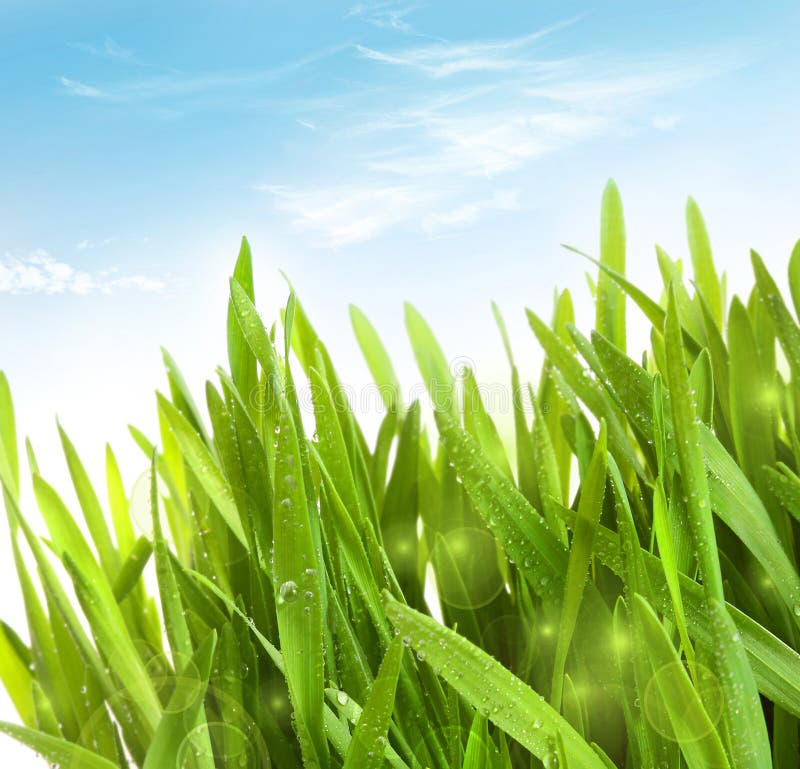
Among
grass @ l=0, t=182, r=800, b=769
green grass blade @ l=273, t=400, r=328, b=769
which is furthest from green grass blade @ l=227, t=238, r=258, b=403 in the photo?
green grass blade @ l=273, t=400, r=328, b=769

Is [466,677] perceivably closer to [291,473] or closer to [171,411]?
[291,473]

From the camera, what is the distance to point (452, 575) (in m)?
0.43

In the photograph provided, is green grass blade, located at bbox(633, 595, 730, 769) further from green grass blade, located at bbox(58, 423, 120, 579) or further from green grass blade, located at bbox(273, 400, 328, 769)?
green grass blade, located at bbox(58, 423, 120, 579)

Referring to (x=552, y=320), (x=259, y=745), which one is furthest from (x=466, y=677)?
(x=552, y=320)

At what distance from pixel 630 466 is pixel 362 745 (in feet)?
0.70

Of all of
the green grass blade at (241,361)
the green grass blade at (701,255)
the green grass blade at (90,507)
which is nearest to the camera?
the green grass blade at (241,361)

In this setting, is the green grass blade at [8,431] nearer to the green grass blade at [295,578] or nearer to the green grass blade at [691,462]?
the green grass blade at [295,578]

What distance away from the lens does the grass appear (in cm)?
28

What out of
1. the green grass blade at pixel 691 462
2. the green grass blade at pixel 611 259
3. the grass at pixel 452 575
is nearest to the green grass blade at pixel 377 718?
the grass at pixel 452 575

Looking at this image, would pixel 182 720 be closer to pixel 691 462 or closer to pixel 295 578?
pixel 295 578

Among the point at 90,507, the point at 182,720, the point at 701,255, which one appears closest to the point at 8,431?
the point at 90,507

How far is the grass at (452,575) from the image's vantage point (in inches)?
11.1

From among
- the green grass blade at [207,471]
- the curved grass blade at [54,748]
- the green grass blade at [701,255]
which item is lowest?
the curved grass blade at [54,748]

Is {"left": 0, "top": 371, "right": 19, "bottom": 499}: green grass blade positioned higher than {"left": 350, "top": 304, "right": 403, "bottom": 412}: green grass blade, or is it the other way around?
{"left": 350, "top": 304, "right": 403, "bottom": 412}: green grass blade
